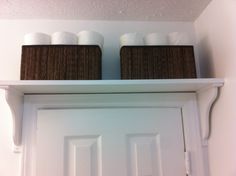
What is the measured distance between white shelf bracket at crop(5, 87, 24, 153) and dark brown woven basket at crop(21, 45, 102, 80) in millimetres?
105

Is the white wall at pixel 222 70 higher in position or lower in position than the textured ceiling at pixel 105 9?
lower

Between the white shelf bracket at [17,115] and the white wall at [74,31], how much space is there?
12 cm

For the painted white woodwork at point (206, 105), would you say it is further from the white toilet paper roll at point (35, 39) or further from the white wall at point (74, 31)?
the white toilet paper roll at point (35, 39)

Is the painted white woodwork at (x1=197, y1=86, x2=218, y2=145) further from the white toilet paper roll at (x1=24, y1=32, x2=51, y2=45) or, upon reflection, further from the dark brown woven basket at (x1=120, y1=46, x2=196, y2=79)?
the white toilet paper roll at (x1=24, y1=32, x2=51, y2=45)

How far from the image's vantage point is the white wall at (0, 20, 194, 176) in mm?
954

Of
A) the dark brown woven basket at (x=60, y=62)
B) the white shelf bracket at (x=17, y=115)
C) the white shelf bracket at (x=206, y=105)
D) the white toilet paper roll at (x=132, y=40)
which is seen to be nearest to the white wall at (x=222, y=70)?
the white shelf bracket at (x=206, y=105)

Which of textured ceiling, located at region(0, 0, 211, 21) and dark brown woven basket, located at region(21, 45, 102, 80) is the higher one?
textured ceiling, located at region(0, 0, 211, 21)

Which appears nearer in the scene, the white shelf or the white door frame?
the white shelf

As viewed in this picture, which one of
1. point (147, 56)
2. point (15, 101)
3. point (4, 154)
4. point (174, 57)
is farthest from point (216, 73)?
point (4, 154)

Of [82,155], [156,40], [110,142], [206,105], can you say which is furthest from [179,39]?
[82,155]

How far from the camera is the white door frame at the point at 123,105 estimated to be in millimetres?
Result: 968

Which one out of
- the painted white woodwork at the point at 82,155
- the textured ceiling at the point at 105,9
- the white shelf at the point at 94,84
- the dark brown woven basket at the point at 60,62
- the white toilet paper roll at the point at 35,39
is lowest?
the painted white woodwork at the point at 82,155

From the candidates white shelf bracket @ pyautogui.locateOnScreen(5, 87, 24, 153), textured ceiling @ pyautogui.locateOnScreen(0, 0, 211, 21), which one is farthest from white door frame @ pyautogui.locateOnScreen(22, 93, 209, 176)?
textured ceiling @ pyautogui.locateOnScreen(0, 0, 211, 21)

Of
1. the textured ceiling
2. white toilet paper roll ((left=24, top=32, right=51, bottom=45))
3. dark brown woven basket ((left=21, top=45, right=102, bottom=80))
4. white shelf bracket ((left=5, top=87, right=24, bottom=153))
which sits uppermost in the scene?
the textured ceiling
